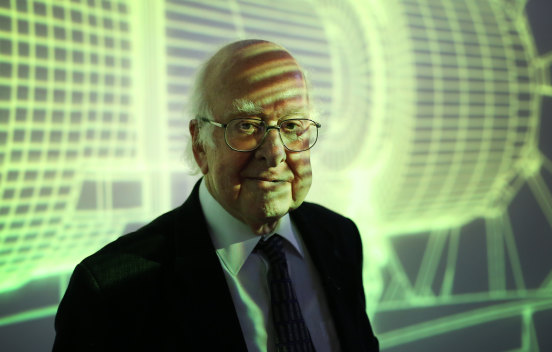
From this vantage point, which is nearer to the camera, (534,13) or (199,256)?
(199,256)

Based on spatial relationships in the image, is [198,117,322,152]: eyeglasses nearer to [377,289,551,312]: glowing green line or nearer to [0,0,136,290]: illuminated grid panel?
[0,0,136,290]: illuminated grid panel

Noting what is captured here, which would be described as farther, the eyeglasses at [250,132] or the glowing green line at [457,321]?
the glowing green line at [457,321]

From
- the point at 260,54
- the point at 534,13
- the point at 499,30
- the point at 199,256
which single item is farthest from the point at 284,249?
the point at 534,13

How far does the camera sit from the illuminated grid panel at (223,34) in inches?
55.2

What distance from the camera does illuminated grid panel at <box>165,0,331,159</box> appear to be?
4.60ft

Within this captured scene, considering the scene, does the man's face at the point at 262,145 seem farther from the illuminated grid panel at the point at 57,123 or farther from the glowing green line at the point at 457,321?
the glowing green line at the point at 457,321

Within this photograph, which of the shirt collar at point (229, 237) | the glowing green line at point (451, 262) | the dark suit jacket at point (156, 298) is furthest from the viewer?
the glowing green line at point (451, 262)

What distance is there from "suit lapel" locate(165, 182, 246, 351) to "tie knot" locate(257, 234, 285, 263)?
12cm

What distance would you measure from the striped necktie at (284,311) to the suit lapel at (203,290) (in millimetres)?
111

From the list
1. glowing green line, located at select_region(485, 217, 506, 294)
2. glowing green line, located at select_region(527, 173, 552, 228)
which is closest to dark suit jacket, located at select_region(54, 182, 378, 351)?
glowing green line, located at select_region(485, 217, 506, 294)

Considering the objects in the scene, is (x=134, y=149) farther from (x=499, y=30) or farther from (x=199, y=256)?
(x=499, y=30)

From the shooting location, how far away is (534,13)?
7.04 feet

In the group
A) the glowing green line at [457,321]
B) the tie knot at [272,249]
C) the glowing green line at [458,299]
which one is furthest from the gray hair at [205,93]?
the glowing green line at [457,321]

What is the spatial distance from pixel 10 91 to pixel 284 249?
0.90 metres
